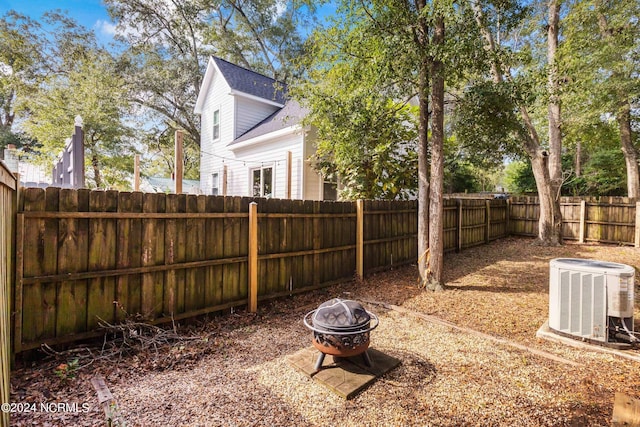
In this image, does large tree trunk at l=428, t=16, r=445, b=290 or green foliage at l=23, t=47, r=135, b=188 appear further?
green foliage at l=23, t=47, r=135, b=188

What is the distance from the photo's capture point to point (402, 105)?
645 cm

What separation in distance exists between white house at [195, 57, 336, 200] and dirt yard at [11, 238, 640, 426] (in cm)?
616

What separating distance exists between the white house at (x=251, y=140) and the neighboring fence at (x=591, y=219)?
7.82 m

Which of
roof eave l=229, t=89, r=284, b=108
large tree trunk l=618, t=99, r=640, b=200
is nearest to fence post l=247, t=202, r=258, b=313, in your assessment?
roof eave l=229, t=89, r=284, b=108

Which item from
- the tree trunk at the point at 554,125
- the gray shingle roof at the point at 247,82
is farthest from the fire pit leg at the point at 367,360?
the gray shingle roof at the point at 247,82

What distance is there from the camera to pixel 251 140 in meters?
11.0

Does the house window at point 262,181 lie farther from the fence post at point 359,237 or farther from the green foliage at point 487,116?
the green foliage at point 487,116

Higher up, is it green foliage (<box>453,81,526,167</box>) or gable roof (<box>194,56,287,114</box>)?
gable roof (<box>194,56,287,114</box>)

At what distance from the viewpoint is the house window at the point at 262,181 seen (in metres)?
11.1

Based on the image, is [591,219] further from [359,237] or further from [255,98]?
[255,98]

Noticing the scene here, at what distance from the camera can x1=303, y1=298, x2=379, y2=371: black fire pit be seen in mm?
2707

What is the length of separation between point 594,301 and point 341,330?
3001mm

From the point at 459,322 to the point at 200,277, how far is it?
143 inches

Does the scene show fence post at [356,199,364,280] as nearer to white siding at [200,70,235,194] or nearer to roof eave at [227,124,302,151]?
roof eave at [227,124,302,151]
